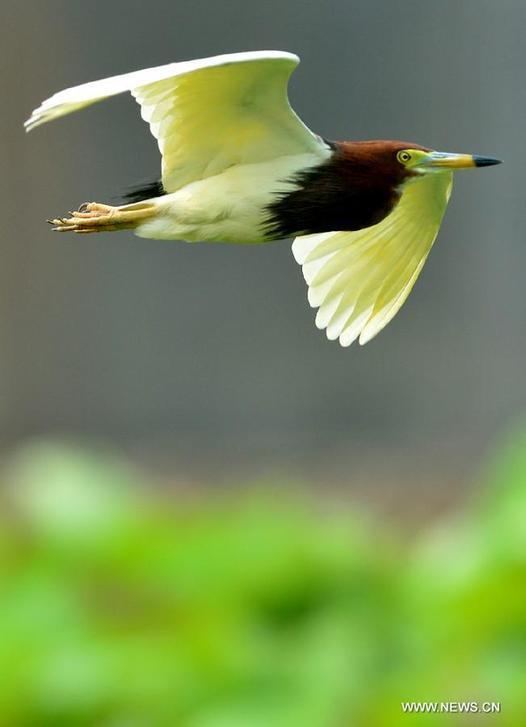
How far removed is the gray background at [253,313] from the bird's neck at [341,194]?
328cm

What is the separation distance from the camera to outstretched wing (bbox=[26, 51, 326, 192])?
1.16 m

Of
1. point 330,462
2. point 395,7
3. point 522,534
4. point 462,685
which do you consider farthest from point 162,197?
point 330,462

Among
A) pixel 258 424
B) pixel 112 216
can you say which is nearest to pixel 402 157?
pixel 112 216

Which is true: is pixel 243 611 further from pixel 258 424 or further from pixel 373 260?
pixel 258 424

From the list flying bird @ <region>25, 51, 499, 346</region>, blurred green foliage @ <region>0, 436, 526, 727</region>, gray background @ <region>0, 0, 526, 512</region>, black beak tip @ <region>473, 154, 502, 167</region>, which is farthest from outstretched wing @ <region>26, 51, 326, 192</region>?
gray background @ <region>0, 0, 526, 512</region>

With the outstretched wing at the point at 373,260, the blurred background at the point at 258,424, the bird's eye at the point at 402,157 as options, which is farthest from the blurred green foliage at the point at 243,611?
the bird's eye at the point at 402,157

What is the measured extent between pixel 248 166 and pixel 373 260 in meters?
0.29

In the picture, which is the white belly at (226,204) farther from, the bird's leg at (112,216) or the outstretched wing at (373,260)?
the outstretched wing at (373,260)

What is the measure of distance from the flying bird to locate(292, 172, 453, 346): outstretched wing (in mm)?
61

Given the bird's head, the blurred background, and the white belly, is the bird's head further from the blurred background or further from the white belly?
the blurred background

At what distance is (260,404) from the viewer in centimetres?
551

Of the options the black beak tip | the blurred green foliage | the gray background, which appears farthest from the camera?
the gray background

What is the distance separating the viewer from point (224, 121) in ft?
3.92

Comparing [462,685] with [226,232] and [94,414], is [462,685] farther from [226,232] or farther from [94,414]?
[94,414]
